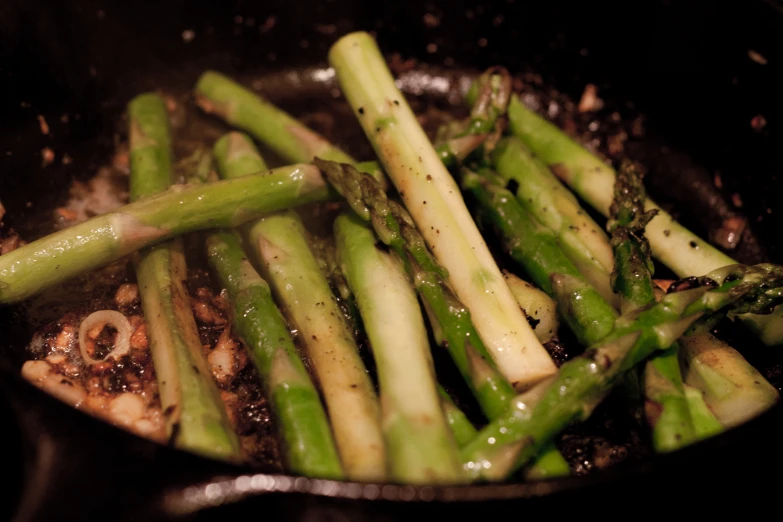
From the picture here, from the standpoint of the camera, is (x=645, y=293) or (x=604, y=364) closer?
(x=604, y=364)

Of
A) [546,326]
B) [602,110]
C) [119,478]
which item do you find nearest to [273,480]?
[119,478]

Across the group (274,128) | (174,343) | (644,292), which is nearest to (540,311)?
(644,292)

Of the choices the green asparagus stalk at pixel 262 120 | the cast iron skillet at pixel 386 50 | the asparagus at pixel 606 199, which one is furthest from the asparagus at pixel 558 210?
the green asparagus stalk at pixel 262 120

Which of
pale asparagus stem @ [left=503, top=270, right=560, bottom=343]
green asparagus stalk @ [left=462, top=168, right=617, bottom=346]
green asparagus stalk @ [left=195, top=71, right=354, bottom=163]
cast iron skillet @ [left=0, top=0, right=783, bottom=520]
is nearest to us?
cast iron skillet @ [left=0, top=0, right=783, bottom=520]

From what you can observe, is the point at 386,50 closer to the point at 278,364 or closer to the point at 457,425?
the point at 278,364

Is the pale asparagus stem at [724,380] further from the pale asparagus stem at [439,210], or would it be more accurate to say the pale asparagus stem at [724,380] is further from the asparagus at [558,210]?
the pale asparagus stem at [439,210]

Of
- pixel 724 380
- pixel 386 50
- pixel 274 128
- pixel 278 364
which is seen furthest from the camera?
pixel 386 50

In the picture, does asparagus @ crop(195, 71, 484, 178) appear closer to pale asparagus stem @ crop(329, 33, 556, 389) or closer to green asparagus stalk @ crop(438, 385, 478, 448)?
pale asparagus stem @ crop(329, 33, 556, 389)

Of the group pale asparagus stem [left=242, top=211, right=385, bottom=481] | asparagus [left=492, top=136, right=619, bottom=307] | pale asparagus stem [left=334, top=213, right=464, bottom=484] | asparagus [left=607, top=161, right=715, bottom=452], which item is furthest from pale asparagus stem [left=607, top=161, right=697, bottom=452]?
pale asparagus stem [left=242, top=211, right=385, bottom=481]
